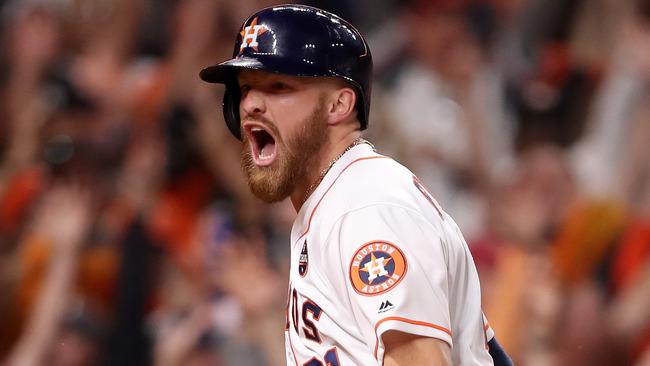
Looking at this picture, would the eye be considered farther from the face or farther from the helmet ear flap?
the helmet ear flap

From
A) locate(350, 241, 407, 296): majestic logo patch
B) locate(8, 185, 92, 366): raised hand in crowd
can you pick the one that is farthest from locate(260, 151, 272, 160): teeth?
locate(8, 185, 92, 366): raised hand in crowd

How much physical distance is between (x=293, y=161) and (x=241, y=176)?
4.03 metres

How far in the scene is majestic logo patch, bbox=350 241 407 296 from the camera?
222 cm

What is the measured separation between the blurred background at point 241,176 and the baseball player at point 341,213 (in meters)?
3.19

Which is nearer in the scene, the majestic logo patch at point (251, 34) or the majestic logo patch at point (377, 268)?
the majestic logo patch at point (377, 268)

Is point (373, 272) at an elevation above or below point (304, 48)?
below

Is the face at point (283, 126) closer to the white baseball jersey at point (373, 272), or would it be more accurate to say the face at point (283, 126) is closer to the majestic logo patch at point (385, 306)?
the white baseball jersey at point (373, 272)

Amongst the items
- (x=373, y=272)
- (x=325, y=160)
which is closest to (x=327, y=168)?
(x=325, y=160)

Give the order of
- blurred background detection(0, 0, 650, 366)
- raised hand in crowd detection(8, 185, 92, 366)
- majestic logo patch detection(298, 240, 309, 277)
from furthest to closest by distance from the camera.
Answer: raised hand in crowd detection(8, 185, 92, 366)
blurred background detection(0, 0, 650, 366)
majestic logo patch detection(298, 240, 309, 277)

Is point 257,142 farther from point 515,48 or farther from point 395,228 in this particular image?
point 515,48

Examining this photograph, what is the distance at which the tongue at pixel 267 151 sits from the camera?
2764 millimetres

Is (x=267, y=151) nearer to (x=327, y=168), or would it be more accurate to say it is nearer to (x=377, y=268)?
(x=327, y=168)

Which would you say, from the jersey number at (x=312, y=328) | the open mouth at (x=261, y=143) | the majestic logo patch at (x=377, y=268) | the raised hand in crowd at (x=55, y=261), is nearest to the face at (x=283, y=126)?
the open mouth at (x=261, y=143)

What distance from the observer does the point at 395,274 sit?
222 cm
